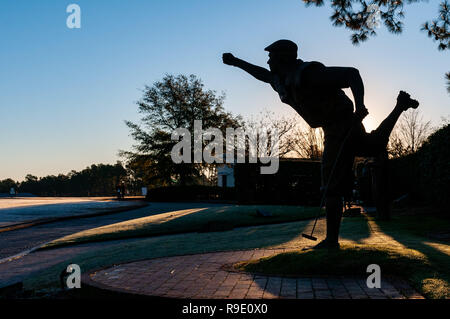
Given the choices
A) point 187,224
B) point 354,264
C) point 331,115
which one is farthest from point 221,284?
point 187,224

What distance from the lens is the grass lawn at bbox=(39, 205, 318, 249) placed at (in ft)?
33.9

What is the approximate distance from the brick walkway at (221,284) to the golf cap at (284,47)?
8.33 ft

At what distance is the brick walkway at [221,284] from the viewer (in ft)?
11.0

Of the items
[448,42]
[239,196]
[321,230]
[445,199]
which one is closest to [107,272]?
[321,230]

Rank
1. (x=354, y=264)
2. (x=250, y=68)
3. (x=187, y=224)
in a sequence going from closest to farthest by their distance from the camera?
(x=354, y=264) < (x=250, y=68) < (x=187, y=224)

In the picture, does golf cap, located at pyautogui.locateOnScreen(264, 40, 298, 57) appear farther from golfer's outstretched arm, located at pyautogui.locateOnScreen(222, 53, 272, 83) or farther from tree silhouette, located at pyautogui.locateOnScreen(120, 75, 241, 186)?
tree silhouette, located at pyautogui.locateOnScreen(120, 75, 241, 186)

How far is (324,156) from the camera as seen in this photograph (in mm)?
4582

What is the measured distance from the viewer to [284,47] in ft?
15.0

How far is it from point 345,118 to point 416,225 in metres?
5.87

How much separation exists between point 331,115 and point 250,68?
1288 mm

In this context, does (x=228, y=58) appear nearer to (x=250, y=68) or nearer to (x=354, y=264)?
(x=250, y=68)

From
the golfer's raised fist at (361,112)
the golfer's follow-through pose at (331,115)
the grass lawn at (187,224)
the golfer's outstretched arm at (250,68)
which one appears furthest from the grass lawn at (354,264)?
the grass lawn at (187,224)

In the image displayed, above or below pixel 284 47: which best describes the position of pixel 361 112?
below

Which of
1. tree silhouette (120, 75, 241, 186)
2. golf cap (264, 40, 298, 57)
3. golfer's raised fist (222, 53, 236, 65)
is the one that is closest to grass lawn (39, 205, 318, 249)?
golfer's raised fist (222, 53, 236, 65)
